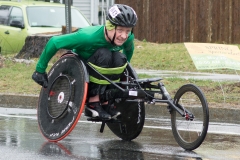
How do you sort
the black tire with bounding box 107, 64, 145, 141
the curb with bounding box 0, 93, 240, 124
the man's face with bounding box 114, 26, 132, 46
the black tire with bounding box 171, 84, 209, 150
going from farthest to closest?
the curb with bounding box 0, 93, 240, 124
the black tire with bounding box 107, 64, 145, 141
the man's face with bounding box 114, 26, 132, 46
the black tire with bounding box 171, 84, 209, 150

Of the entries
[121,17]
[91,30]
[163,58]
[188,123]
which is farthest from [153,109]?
[163,58]

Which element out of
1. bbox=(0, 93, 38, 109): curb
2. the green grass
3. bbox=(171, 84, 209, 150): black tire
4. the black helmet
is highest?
the black helmet

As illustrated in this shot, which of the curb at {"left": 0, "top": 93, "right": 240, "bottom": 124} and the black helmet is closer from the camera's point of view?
the black helmet

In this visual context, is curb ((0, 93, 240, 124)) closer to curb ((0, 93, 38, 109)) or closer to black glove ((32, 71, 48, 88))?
curb ((0, 93, 38, 109))

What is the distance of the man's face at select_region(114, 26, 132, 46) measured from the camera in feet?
25.6

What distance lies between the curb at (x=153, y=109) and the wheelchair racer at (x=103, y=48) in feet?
10.9

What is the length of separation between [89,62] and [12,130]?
1601 mm

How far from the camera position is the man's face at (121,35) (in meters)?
7.80

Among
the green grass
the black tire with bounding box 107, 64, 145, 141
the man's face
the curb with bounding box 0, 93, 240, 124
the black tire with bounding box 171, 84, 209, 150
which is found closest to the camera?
the black tire with bounding box 171, 84, 209, 150

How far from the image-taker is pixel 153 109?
37.3 ft

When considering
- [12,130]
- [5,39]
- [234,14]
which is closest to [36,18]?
[5,39]

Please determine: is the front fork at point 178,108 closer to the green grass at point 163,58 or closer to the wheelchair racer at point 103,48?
the wheelchair racer at point 103,48

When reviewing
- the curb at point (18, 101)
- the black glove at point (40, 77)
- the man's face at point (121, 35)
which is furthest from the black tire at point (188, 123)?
the curb at point (18, 101)

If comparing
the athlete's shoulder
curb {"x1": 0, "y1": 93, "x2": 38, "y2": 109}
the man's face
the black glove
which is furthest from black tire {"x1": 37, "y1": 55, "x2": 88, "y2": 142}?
curb {"x1": 0, "y1": 93, "x2": 38, "y2": 109}
